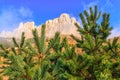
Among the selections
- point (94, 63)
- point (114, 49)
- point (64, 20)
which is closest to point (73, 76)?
point (94, 63)

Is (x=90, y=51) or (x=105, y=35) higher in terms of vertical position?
(x=105, y=35)

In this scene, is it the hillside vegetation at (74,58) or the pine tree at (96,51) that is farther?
the pine tree at (96,51)

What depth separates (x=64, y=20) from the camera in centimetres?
16875

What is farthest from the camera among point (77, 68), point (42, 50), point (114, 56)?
point (114, 56)

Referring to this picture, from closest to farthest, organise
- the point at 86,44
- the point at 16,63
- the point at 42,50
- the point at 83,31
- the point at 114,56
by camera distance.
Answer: the point at 16,63 → the point at 42,50 → the point at 86,44 → the point at 114,56 → the point at 83,31

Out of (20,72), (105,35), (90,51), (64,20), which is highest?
(64,20)

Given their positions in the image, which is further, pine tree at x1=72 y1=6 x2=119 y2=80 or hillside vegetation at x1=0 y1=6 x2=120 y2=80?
pine tree at x1=72 y1=6 x2=119 y2=80

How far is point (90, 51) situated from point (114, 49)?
7.33 ft

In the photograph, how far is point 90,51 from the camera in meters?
12.4

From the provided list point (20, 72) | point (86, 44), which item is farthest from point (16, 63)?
point (86, 44)

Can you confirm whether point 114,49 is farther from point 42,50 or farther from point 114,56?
point 42,50

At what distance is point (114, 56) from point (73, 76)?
319 cm

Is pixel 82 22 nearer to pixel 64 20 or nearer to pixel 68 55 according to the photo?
pixel 68 55

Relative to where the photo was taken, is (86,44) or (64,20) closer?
(86,44)
